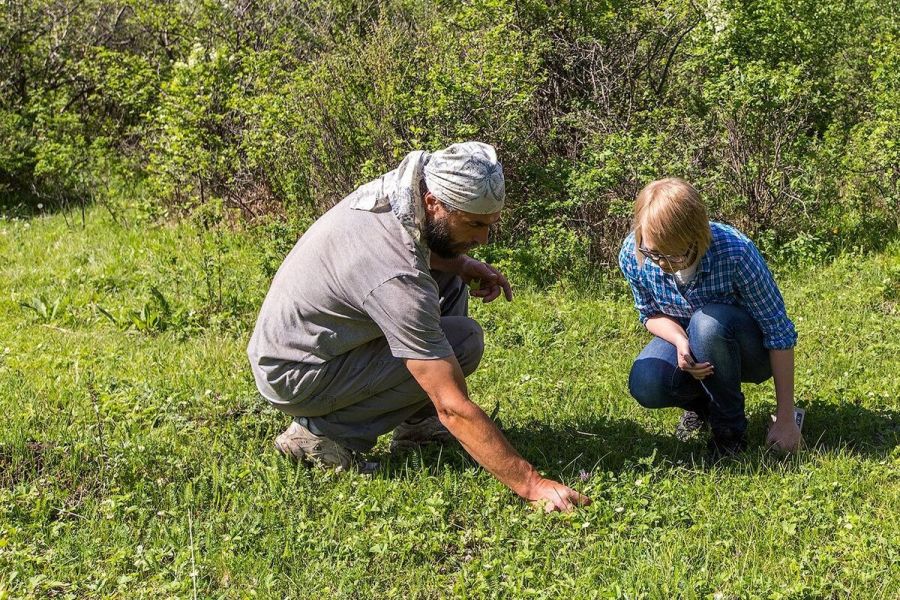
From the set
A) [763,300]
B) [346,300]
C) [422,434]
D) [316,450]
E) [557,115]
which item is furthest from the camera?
[557,115]

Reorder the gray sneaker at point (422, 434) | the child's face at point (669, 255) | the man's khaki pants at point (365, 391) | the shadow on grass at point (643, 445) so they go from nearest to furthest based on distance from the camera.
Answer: the child's face at point (669, 255) < the man's khaki pants at point (365, 391) < the shadow on grass at point (643, 445) < the gray sneaker at point (422, 434)

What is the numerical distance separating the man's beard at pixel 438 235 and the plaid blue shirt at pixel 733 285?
0.90m

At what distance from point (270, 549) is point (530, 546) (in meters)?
0.94

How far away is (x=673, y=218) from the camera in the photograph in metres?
3.63

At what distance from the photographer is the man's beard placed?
350cm

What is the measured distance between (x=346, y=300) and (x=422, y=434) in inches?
39.0

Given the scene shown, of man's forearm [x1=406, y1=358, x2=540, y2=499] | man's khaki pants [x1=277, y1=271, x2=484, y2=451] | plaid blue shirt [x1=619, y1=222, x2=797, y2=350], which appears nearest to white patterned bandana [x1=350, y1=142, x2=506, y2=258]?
man's forearm [x1=406, y1=358, x2=540, y2=499]

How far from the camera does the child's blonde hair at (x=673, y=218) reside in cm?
363

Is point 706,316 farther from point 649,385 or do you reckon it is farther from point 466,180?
point 466,180

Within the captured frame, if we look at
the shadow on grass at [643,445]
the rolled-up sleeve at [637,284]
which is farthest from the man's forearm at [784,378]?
the rolled-up sleeve at [637,284]

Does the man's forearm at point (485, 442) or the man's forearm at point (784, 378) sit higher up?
the man's forearm at point (485, 442)

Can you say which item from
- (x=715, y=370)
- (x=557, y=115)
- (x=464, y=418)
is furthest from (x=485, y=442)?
(x=557, y=115)

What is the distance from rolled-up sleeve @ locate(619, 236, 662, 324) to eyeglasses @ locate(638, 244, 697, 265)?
0.98ft

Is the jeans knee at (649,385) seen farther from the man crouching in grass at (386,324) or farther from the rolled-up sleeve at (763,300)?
the man crouching in grass at (386,324)
